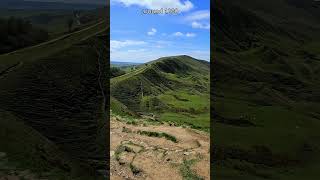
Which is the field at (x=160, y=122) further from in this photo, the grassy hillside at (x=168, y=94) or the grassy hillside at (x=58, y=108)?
the grassy hillside at (x=58, y=108)

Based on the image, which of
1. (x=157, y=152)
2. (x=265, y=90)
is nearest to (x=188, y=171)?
(x=157, y=152)

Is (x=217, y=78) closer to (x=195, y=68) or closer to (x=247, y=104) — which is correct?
(x=247, y=104)

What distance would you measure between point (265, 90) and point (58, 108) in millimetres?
25903

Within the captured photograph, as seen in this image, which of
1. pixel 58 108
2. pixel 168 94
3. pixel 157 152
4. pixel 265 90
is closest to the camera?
pixel 157 152

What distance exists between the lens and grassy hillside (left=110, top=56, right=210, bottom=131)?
26.8 meters

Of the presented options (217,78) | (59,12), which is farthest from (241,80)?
(59,12)

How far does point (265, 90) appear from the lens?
4412 centimetres

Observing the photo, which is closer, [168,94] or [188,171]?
[188,171]

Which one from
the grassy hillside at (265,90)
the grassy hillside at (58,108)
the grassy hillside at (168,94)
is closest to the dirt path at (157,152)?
the grassy hillside at (58,108)

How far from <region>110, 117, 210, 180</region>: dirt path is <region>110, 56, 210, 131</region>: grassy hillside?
4.09 feet

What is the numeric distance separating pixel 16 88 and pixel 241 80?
2628cm

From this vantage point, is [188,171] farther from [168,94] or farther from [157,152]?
[168,94]

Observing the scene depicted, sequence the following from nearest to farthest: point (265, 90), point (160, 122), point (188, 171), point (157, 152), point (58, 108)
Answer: point (188, 171)
point (157, 152)
point (160, 122)
point (58, 108)
point (265, 90)

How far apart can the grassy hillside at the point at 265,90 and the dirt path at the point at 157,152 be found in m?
3.88
